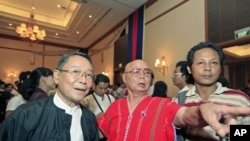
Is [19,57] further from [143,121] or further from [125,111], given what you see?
[143,121]

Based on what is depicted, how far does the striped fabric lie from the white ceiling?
0.68 feet

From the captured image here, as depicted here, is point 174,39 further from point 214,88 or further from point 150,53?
point 214,88

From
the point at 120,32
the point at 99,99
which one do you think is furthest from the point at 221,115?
the point at 120,32

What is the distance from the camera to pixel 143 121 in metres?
1.33

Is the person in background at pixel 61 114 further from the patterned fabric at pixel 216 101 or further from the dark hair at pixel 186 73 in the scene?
the dark hair at pixel 186 73

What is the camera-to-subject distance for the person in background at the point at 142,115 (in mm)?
1175

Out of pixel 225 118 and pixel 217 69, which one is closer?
pixel 225 118

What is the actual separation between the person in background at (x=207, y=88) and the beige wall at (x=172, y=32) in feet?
10.7

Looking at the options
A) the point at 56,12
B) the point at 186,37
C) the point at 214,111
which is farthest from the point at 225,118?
the point at 56,12

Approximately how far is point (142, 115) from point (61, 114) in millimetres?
477

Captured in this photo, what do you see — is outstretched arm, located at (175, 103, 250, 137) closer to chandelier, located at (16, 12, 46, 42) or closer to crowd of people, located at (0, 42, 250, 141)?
crowd of people, located at (0, 42, 250, 141)

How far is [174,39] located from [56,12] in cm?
552

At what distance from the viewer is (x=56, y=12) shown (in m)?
8.87

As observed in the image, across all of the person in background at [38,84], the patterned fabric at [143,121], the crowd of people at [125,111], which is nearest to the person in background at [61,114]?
the crowd of people at [125,111]
